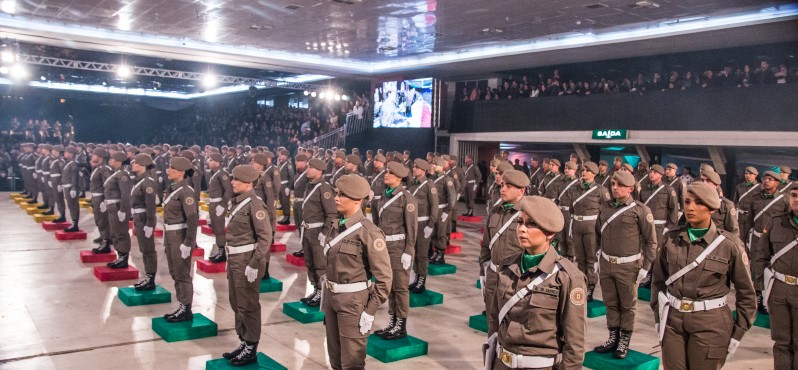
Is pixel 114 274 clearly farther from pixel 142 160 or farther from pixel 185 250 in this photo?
pixel 185 250

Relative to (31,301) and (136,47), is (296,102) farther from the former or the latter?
(31,301)

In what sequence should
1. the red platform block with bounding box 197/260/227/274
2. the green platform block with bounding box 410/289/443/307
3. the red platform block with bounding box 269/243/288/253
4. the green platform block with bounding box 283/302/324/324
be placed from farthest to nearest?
Result: the red platform block with bounding box 269/243/288/253 → the red platform block with bounding box 197/260/227/274 → the green platform block with bounding box 410/289/443/307 → the green platform block with bounding box 283/302/324/324

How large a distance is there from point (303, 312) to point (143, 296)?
2.27 metres

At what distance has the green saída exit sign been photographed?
56.7 feet

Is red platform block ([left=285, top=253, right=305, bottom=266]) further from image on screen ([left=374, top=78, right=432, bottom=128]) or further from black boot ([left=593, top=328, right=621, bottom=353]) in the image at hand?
image on screen ([left=374, top=78, right=432, bottom=128])

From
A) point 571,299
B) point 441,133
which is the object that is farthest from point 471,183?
point 571,299

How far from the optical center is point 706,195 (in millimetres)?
4359

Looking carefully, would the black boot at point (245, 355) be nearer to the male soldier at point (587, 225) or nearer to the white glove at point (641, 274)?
the white glove at point (641, 274)

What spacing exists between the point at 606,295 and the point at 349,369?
119 inches

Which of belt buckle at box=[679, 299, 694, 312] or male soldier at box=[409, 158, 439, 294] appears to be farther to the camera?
male soldier at box=[409, 158, 439, 294]

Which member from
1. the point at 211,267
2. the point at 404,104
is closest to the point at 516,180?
the point at 211,267

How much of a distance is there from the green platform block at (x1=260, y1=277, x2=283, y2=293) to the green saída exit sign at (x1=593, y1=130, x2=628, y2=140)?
38.4 ft

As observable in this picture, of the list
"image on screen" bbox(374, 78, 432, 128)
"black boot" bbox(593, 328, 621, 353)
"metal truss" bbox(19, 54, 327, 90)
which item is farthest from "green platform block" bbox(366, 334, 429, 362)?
"metal truss" bbox(19, 54, 327, 90)

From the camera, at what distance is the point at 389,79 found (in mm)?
24875
